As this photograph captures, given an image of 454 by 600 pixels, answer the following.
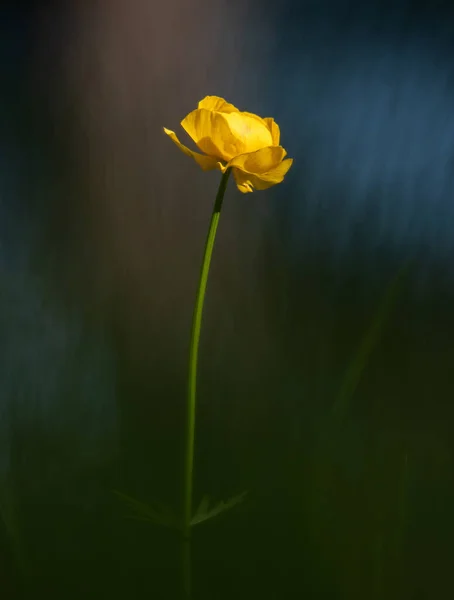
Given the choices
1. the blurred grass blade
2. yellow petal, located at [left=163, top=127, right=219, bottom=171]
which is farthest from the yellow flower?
the blurred grass blade

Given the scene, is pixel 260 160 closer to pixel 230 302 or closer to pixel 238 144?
pixel 238 144

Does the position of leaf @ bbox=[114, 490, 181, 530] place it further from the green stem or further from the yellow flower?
the yellow flower

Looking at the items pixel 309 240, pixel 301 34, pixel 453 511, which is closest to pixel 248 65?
pixel 301 34

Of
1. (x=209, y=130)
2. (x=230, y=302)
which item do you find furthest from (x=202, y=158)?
(x=230, y=302)

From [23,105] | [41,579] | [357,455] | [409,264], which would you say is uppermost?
[23,105]

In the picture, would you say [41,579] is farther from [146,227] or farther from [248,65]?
[248,65]

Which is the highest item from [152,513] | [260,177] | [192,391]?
[260,177]

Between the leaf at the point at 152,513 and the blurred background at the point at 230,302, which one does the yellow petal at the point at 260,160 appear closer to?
the blurred background at the point at 230,302
